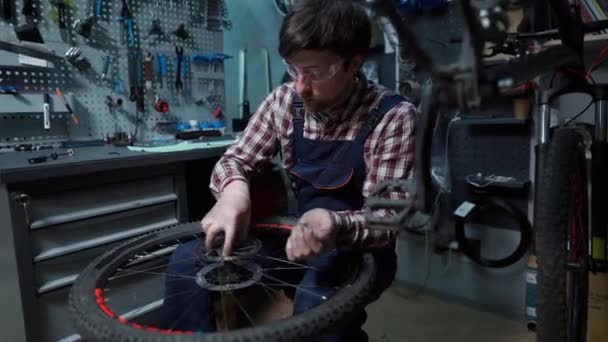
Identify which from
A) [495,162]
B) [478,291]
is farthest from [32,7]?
[478,291]

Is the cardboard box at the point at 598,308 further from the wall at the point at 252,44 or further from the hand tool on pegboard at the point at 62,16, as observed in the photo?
the hand tool on pegboard at the point at 62,16

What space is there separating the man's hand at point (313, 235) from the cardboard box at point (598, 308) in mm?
1193

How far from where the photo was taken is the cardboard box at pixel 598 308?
138 cm

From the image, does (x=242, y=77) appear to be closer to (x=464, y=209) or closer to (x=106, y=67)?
(x=106, y=67)

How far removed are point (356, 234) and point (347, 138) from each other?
31cm

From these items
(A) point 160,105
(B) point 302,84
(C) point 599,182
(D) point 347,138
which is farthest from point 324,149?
(A) point 160,105

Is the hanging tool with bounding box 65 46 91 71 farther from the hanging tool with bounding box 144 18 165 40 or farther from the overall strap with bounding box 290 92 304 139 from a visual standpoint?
the overall strap with bounding box 290 92 304 139

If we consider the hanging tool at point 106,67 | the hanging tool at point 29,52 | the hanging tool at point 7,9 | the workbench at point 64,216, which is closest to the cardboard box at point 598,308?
the workbench at point 64,216

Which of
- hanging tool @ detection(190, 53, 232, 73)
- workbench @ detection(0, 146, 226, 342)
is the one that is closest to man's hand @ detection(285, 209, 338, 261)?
workbench @ detection(0, 146, 226, 342)

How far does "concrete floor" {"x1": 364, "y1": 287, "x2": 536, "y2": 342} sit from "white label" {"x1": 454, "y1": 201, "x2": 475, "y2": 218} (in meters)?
0.44

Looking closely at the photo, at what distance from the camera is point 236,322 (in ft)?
2.83

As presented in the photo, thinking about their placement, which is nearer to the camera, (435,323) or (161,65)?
(435,323)

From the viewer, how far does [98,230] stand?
4.06ft

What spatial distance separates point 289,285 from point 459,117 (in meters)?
1.27
